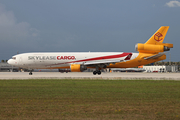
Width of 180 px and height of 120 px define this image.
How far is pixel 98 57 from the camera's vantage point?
123 feet

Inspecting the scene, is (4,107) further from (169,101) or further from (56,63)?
(56,63)

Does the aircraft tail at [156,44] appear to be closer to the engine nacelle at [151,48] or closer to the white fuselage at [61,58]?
the engine nacelle at [151,48]

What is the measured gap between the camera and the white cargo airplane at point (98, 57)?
122 feet

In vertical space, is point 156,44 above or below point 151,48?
above

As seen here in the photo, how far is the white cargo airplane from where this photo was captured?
37.1 m

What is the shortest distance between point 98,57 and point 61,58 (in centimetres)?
662

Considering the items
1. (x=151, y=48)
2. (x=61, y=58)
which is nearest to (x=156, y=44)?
(x=151, y=48)

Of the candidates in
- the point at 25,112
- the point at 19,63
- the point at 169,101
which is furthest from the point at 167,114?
the point at 19,63

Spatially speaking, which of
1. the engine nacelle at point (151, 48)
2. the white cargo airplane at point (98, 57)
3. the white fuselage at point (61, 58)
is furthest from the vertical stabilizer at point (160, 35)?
the white fuselage at point (61, 58)

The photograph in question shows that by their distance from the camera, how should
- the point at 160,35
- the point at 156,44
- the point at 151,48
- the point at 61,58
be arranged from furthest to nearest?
the point at 156,44 → the point at 160,35 → the point at 151,48 → the point at 61,58

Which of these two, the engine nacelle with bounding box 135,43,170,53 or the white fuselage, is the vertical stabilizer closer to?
the engine nacelle with bounding box 135,43,170,53

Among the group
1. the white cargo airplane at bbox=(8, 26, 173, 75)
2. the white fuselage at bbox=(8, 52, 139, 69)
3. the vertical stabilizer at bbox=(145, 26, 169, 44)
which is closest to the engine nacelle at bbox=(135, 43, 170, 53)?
the white cargo airplane at bbox=(8, 26, 173, 75)

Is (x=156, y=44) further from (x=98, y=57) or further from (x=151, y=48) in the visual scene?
(x=98, y=57)

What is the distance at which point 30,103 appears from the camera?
967 centimetres
